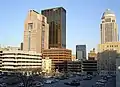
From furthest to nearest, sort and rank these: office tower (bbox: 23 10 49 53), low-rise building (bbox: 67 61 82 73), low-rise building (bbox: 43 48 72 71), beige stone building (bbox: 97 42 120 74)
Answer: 1. office tower (bbox: 23 10 49 53)
2. low-rise building (bbox: 43 48 72 71)
3. low-rise building (bbox: 67 61 82 73)
4. beige stone building (bbox: 97 42 120 74)

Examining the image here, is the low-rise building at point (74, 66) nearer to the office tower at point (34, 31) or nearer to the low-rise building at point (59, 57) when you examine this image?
the low-rise building at point (59, 57)

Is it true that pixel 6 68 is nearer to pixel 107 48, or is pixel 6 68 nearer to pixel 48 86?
pixel 48 86

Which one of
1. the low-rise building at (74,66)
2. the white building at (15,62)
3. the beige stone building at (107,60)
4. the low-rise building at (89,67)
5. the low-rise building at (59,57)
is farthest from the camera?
the low-rise building at (59,57)

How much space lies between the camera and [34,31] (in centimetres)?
18888

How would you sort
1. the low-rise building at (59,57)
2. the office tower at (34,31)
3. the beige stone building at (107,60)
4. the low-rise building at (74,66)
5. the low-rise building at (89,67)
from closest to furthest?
the low-rise building at (89,67) < the beige stone building at (107,60) < the low-rise building at (74,66) < the low-rise building at (59,57) < the office tower at (34,31)

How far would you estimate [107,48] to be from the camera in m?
174

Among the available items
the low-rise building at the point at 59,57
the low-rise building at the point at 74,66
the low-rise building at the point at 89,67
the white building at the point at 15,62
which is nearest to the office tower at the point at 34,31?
the low-rise building at the point at 59,57

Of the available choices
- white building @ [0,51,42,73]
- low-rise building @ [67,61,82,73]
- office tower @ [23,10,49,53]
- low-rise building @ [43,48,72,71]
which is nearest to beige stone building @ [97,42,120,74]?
low-rise building @ [67,61,82,73]

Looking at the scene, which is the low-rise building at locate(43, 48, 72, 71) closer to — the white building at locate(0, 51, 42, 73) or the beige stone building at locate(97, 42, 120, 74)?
the beige stone building at locate(97, 42, 120, 74)

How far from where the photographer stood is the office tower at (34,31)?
18425cm

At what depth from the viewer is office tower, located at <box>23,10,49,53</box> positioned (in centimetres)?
18425

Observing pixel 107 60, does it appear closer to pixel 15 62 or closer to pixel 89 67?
pixel 89 67

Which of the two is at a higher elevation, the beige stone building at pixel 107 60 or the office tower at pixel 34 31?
the office tower at pixel 34 31

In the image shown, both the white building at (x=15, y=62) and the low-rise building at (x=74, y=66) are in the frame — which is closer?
the white building at (x=15, y=62)
